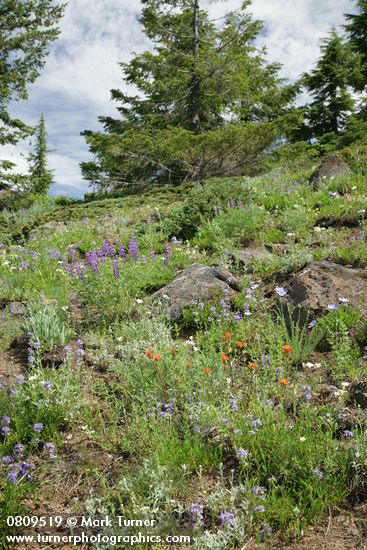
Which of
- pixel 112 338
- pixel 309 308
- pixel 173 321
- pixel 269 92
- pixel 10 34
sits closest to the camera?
pixel 309 308

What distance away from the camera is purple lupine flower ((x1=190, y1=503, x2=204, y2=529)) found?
8.43 feet

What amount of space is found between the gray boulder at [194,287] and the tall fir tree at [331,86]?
21.8m

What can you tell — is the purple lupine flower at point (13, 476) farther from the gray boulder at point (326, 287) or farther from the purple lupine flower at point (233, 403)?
the gray boulder at point (326, 287)

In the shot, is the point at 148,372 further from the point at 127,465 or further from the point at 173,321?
the point at 173,321

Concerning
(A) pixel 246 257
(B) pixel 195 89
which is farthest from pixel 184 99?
(A) pixel 246 257

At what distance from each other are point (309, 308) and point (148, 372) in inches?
67.2

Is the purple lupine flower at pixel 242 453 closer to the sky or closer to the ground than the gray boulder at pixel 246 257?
closer to the ground

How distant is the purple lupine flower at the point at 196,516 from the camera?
8.43ft

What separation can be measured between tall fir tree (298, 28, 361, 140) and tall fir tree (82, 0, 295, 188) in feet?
7.99

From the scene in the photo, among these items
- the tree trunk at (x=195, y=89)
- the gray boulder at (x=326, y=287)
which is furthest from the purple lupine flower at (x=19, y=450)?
the tree trunk at (x=195, y=89)

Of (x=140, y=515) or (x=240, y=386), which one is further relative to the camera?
(x=240, y=386)

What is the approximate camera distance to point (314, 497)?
275cm

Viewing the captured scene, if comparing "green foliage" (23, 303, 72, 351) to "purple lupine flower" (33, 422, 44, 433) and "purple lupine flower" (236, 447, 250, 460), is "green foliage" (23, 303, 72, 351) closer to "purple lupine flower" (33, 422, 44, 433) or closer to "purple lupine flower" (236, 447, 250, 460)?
"purple lupine flower" (33, 422, 44, 433)

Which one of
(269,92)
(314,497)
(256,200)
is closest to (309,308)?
(314,497)
